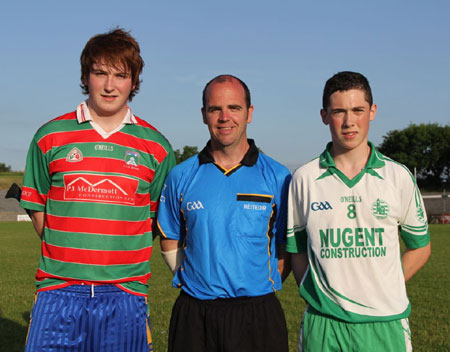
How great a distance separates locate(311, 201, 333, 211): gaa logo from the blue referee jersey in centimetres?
28

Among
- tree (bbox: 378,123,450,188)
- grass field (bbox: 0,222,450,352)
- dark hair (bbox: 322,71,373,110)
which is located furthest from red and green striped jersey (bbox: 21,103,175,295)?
tree (bbox: 378,123,450,188)

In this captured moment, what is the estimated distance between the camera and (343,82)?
10.2ft

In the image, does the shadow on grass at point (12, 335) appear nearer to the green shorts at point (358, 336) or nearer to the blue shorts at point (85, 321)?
the blue shorts at point (85, 321)

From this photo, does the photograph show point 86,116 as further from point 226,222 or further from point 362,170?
point 362,170

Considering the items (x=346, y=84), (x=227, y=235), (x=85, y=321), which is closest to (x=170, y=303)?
(x=85, y=321)

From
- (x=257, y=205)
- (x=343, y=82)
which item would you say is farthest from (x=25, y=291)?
(x=343, y=82)

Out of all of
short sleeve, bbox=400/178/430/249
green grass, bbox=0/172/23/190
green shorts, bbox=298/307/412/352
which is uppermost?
green grass, bbox=0/172/23/190

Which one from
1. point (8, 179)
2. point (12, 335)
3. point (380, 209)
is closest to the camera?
point (380, 209)

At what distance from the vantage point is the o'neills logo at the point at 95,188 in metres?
3.01

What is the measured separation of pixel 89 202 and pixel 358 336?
5.91 feet

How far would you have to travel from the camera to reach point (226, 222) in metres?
3.09

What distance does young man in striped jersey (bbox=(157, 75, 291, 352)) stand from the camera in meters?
3.04

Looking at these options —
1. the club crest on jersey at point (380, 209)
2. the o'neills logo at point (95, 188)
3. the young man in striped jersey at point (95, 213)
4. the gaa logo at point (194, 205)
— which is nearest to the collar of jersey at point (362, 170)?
the club crest on jersey at point (380, 209)

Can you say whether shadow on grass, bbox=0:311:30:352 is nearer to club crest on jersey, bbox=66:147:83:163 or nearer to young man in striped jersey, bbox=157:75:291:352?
young man in striped jersey, bbox=157:75:291:352
